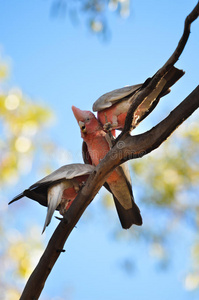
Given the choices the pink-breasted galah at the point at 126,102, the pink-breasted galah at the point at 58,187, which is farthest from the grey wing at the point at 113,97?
the pink-breasted galah at the point at 58,187

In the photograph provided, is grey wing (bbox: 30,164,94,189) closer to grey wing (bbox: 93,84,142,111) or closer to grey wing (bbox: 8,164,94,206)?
grey wing (bbox: 8,164,94,206)

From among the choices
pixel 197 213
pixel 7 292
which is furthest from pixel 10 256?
pixel 197 213

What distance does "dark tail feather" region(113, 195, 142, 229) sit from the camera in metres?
4.08

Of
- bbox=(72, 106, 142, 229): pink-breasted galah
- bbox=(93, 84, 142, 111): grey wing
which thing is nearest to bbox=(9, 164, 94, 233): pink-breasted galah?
bbox=(72, 106, 142, 229): pink-breasted galah

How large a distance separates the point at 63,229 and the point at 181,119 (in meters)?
1.23

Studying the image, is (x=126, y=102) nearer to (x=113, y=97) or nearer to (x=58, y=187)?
(x=113, y=97)

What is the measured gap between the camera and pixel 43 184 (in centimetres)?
350

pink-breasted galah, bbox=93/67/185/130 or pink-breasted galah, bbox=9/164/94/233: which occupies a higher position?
pink-breasted galah, bbox=93/67/185/130

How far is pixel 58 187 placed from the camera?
140 inches

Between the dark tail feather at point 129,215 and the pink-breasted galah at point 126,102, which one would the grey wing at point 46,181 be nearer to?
the pink-breasted galah at point 126,102

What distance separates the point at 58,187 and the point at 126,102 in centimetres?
100

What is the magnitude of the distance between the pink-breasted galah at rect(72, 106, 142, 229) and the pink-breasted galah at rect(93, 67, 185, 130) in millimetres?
110

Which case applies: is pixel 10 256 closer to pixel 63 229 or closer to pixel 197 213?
pixel 197 213

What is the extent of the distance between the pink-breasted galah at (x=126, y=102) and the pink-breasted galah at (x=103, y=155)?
11cm
